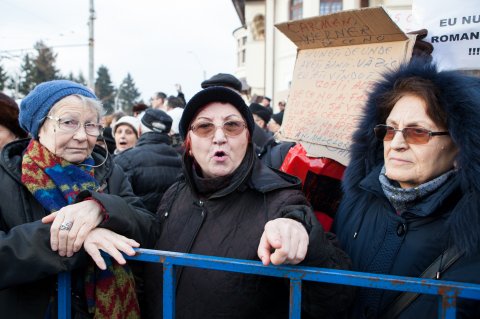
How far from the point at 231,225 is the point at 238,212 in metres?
0.07

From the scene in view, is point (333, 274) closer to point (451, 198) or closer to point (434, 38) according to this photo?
point (451, 198)

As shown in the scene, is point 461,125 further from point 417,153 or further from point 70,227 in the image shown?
point 70,227

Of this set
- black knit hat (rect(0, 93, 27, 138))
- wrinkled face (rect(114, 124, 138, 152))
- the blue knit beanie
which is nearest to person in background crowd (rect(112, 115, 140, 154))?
wrinkled face (rect(114, 124, 138, 152))

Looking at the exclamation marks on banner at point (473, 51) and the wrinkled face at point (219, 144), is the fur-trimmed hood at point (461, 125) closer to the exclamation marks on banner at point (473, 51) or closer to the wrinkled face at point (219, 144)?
the exclamation marks on banner at point (473, 51)

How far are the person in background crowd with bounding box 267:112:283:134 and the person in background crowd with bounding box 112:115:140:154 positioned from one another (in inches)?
122

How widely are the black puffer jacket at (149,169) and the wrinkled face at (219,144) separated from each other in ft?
6.45

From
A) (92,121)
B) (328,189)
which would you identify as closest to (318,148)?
(328,189)

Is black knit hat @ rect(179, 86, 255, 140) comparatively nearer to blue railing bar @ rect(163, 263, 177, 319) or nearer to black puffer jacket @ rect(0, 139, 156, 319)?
black puffer jacket @ rect(0, 139, 156, 319)

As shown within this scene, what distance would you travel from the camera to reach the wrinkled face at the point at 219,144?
1.86m

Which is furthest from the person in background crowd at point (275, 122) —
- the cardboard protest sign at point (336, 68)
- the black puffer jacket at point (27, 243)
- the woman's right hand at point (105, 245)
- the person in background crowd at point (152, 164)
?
the woman's right hand at point (105, 245)

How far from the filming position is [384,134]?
5.82ft

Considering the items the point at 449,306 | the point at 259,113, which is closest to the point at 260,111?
the point at 259,113

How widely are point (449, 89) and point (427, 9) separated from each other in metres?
0.79

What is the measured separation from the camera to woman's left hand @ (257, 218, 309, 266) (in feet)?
4.21
